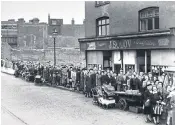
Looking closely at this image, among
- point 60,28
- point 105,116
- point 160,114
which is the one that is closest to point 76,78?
point 105,116

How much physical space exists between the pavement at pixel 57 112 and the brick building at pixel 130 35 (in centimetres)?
498

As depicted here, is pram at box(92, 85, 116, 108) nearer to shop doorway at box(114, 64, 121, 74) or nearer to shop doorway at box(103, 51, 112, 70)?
shop doorway at box(114, 64, 121, 74)

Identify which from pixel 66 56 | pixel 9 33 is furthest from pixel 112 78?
pixel 9 33

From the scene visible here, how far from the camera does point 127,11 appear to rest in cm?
2125

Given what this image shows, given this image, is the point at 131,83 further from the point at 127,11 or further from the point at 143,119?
the point at 127,11

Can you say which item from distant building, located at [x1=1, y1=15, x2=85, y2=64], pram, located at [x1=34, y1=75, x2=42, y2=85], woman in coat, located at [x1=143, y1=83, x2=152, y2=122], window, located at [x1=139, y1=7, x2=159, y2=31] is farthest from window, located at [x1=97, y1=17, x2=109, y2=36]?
distant building, located at [x1=1, y1=15, x2=85, y2=64]

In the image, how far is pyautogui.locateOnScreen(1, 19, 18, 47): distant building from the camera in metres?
57.8

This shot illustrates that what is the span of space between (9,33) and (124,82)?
47543 millimetres

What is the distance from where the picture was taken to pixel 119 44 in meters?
21.4

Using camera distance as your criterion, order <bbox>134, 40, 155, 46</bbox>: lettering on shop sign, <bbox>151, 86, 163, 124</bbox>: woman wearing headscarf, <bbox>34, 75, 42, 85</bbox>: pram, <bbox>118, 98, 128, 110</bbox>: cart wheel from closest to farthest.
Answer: <bbox>151, 86, 163, 124</bbox>: woman wearing headscarf < <bbox>118, 98, 128, 110</bbox>: cart wheel < <bbox>134, 40, 155, 46</bbox>: lettering on shop sign < <bbox>34, 75, 42, 85</bbox>: pram

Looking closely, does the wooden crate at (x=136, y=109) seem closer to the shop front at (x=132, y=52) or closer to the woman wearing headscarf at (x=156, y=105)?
the woman wearing headscarf at (x=156, y=105)

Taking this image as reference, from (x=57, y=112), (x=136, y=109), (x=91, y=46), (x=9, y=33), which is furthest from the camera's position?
(x=9, y=33)

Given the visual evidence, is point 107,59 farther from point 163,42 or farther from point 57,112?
point 57,112

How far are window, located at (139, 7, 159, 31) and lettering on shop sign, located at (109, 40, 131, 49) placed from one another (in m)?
1.40
